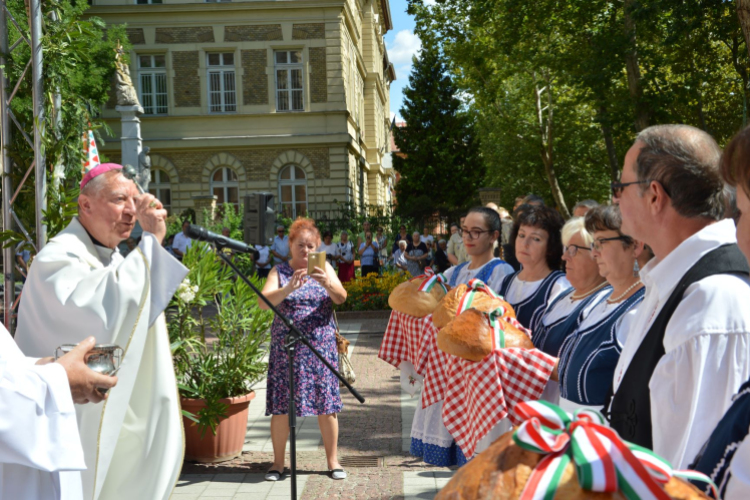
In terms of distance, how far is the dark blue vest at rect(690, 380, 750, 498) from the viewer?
135cm

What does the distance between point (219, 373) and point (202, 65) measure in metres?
26.3

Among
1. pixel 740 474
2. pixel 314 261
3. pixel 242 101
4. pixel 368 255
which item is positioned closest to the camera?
pixel 740 474

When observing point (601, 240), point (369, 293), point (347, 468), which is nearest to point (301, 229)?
point (347, 468)

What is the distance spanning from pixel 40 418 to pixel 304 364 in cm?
340

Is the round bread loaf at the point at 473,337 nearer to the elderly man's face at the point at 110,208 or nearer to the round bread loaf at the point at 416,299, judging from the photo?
the round bread loaf at the point at 416,299

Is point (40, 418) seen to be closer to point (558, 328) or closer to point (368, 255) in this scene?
point (558, 328)

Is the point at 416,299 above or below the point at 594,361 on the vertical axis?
above

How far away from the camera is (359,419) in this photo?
7.50 metres

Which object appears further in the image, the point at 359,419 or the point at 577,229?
the point at 359,419

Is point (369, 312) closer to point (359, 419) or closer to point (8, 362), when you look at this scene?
point (359, 419)

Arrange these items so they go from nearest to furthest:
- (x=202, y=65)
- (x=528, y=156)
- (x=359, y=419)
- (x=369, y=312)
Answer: (x=359, y=419) → (x=369, y=312) → (x=202, y=65) → (x=528, y=156)

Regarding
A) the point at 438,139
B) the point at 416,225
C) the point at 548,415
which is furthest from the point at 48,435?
the point at 438,139

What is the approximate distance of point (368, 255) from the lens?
1853 cm

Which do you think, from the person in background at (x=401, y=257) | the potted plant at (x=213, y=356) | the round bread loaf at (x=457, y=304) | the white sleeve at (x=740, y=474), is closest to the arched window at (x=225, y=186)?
the person in background at (x=401, y=257)
